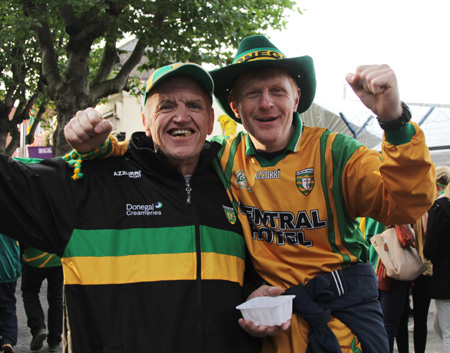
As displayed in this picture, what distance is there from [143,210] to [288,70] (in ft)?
3.68

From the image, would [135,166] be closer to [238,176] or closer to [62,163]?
[62,163]

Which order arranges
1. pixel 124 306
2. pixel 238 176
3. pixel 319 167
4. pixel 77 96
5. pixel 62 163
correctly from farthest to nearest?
pixel 77 96 < pixel 238 176 < pixel 319 167 < pixel 62 163 < pixel 124 306

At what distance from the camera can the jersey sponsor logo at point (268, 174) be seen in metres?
2.44

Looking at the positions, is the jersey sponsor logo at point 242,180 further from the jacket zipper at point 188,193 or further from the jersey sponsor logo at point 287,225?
the jacket zipper at point 188,193

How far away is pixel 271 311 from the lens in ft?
6.85

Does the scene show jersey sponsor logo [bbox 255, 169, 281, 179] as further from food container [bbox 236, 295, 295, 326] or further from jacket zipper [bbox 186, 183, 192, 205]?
food container [bbox 236, 295, 295, 326]

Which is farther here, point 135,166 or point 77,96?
point 77,96

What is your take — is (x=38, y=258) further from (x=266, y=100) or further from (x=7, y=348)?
(x=266, y=100)

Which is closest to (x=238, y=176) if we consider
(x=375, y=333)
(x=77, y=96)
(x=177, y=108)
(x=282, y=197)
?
(x=282, y=197)

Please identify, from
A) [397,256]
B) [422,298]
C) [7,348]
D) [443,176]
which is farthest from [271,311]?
[7,348]

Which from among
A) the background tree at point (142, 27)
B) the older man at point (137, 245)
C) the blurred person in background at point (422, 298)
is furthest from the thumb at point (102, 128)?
the background tree at point (142, 27)

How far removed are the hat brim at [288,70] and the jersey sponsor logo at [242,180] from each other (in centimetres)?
57

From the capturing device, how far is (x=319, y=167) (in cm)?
237

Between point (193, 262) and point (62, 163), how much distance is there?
748mm
